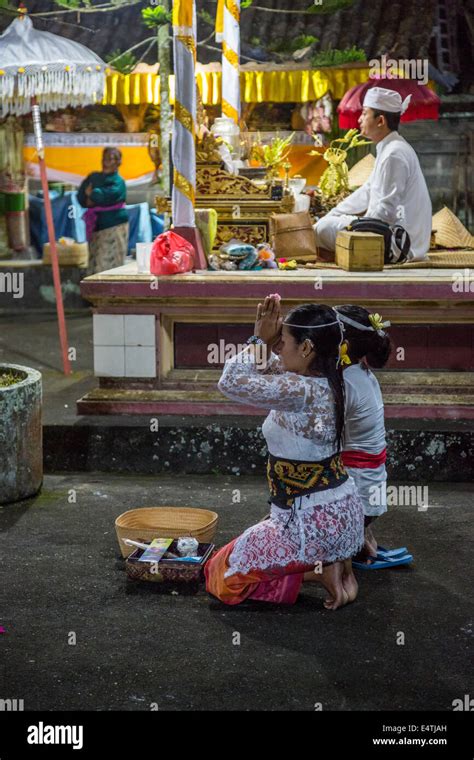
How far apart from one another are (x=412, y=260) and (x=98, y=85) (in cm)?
306

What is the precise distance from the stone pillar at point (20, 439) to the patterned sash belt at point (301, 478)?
1.97 m

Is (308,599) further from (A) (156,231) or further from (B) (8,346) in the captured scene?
(A) (156,231)

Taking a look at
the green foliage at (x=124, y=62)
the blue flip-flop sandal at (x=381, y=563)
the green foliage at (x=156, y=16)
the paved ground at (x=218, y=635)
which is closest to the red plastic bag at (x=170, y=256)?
the paved ground at (x=218, y=635)

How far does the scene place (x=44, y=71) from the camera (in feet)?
28.1

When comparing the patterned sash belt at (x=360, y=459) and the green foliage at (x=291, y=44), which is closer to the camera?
the patterned sash belt at (x=360, y=459)

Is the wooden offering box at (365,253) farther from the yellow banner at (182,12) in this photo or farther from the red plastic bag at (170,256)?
the yellow banner at (182,12)

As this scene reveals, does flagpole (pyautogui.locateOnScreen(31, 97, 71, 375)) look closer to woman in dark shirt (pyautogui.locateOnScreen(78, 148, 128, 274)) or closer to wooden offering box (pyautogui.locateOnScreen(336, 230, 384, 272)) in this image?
wooden offering box (pyautogui.locateOnScreen(336, 230, 384, 272))

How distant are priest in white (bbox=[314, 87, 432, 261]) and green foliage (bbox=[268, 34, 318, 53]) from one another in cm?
928

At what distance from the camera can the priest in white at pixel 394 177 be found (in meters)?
7.73

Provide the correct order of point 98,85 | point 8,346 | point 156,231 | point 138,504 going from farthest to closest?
point 156,231 → point 8,346 → point 98,85 → point 138,504

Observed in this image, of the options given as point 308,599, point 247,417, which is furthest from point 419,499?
point 308,599

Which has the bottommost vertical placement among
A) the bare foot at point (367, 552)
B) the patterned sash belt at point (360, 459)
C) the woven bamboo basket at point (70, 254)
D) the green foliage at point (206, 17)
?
the bare foot at point (367, 552)

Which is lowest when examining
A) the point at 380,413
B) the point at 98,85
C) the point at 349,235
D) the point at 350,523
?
the point at 350,523

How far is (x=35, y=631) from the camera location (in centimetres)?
442
